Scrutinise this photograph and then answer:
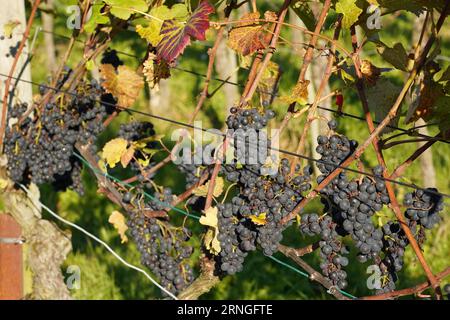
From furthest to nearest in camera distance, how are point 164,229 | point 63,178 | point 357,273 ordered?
point 357,273 → point 63,178 → point 164,229

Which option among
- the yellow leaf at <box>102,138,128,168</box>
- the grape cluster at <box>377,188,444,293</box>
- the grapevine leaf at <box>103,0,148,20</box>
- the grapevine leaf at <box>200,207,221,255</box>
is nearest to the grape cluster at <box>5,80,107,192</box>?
the yellow leaf at <box>102,138,128,168</box>

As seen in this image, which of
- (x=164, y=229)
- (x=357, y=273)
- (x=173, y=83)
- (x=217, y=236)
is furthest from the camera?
(x=173, y=83)

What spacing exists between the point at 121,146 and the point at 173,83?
14.6 feet

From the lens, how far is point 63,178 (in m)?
3.64

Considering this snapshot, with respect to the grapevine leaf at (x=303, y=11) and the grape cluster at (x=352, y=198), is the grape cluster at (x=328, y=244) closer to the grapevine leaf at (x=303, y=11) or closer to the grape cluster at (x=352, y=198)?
the grape cluster at (x=352, y=198)

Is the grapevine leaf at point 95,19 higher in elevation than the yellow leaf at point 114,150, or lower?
higher

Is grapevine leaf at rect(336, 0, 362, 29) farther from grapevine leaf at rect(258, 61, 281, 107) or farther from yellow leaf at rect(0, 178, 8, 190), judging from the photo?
yellow leaf at rect(0, 178, 8, 190)

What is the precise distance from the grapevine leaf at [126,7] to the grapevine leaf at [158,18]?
0.27 ft

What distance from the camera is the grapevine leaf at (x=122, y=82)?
318 centimetres

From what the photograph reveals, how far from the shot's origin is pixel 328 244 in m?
2.40

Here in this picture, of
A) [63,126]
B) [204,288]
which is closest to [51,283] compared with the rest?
[63,126]

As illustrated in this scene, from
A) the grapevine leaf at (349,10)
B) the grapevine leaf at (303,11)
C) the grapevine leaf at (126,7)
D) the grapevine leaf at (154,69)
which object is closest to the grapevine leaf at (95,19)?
the grapevine leaf at (126,7)
